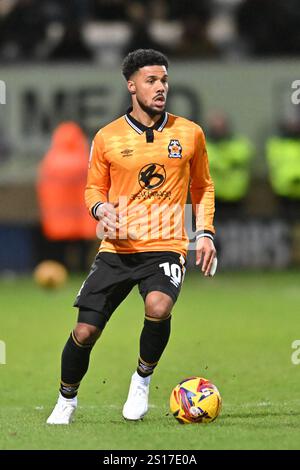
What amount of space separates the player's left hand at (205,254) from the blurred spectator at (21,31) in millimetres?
13205

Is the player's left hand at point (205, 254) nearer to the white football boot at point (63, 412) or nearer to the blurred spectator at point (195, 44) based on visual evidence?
the white football boot at point (63, 412)

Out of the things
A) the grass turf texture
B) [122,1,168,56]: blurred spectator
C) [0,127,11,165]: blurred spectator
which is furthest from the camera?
[122,1,168,56]: blurred spectator

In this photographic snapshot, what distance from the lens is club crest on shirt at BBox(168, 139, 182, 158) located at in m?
8.30

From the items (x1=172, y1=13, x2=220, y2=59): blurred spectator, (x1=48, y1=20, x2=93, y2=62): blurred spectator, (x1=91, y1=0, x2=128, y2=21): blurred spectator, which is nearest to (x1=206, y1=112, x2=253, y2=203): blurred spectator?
(x1=172, y1=13, x2=220, y2=59): blurred spectator

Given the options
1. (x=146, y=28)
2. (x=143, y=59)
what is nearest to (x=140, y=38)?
(x=146, y=28)

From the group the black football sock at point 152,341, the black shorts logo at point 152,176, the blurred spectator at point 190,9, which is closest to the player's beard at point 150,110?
the black shorts logo at point 152,176

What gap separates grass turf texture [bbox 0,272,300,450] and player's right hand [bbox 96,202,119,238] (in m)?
1.25

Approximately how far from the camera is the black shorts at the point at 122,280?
8107mm

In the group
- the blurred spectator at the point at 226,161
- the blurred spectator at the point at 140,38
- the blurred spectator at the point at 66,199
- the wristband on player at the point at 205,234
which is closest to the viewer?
the wristband on player at the point at 205,234

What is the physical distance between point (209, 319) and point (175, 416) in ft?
20.8

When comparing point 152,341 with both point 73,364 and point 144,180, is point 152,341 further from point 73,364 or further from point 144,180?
point 144,180

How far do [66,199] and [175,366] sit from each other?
8.93 metres

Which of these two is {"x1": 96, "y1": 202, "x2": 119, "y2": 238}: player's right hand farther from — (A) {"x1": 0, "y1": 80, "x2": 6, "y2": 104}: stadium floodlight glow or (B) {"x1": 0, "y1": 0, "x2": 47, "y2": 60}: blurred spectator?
(B) {"x1": 0, "y1": 0, "x2": 47, "y2": 60}: blurred spectator
